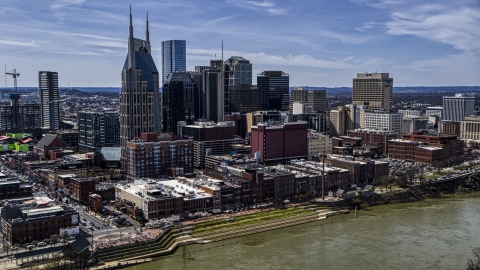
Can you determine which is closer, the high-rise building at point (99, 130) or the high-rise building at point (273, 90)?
the high-rise building at point (99, 130)

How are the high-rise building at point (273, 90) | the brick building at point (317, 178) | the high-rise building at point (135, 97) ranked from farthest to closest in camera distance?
1. the high-rise building at point (273, 90)
2. the high-rise building at point (135, 97)
3. the brick building at point (317, 178)

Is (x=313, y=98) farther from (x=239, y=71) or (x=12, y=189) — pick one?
(x=12, y=189)

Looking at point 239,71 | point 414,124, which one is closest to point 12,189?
point 414,124

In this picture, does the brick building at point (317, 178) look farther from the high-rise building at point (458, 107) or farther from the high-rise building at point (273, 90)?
the high-rise building at point (458, 107)

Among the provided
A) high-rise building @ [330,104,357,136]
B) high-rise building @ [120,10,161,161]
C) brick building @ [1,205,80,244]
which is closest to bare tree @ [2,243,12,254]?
brick building @ [1,205,80,244]

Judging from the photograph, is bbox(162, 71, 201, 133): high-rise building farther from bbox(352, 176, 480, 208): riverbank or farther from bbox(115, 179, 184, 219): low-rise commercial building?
bbox(352, 176, 480, 208): riverbank

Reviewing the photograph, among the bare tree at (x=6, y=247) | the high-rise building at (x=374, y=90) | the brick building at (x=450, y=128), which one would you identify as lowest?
the bare tree at (x=6, y=247)

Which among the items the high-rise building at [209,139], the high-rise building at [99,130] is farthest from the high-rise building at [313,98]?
the high-rise building at [99,130]
